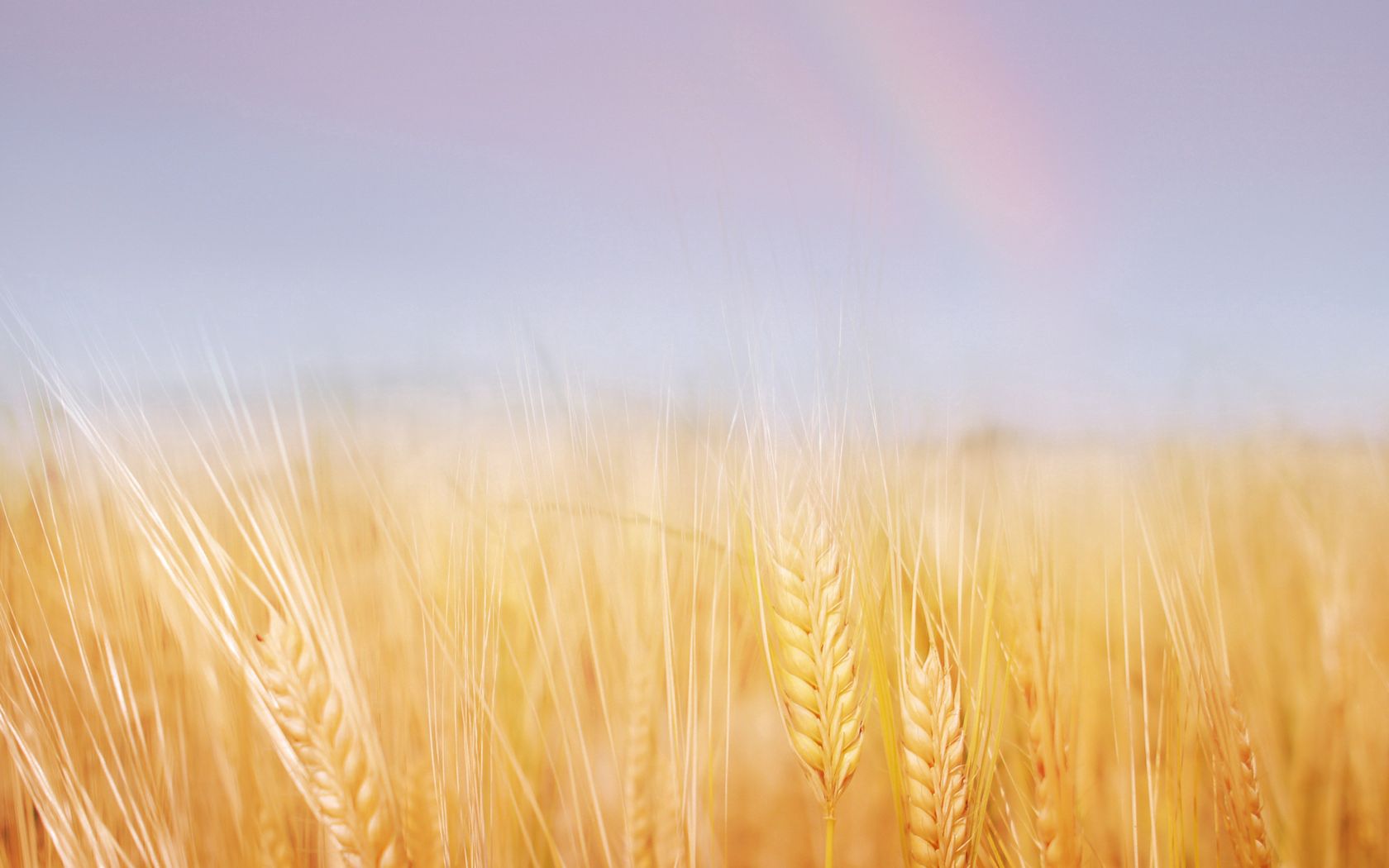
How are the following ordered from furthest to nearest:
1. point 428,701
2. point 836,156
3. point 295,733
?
point 836,156
point 428,701
point 295,733

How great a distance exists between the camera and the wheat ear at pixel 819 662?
553mm

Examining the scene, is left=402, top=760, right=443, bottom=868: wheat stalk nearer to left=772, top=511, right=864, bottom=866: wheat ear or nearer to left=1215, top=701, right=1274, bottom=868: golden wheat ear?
left=772, top=511, right=864, bottom=866: wheat ear

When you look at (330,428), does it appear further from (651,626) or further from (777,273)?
(777,273)

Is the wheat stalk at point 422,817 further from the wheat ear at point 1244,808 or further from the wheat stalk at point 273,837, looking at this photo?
the wheat ear at point 1244,808

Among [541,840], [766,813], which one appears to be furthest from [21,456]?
[766,813]

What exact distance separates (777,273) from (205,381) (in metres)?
0.72

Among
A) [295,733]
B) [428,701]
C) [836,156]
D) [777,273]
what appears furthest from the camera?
[836,156]

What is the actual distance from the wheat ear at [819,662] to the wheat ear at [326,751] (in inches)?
14.1

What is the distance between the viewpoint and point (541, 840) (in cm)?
73

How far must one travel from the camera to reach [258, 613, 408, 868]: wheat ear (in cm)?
55

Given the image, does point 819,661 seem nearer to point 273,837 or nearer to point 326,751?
point 326,751

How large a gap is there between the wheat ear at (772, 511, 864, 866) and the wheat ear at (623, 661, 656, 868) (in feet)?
0.57

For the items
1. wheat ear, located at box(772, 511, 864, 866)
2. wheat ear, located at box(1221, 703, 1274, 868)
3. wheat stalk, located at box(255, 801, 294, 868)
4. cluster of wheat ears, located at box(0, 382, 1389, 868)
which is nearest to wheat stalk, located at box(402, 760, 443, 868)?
cluster of wheat ears, located at box(0, 382, 1389, 868)

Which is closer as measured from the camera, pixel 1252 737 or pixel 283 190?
pixel 1252 737
